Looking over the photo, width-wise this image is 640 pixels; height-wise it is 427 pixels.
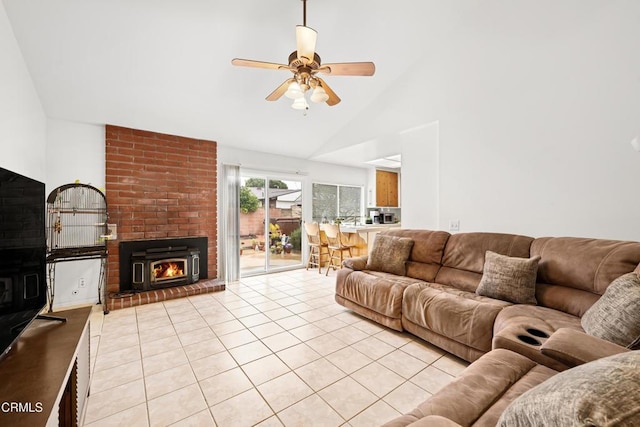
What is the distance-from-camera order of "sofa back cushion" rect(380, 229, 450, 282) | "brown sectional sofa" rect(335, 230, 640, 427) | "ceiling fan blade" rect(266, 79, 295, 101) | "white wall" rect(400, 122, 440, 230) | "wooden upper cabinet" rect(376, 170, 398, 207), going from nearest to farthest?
"brown sectional sofa" rect(335, 230, 640, 427)
"ceiling fan blade" rect(266, 79, 295, 101)
"sofa back cushion" rect(380, 229, 450, 282)
"white wall" rect(400, 122, 440, 230)
"wooden upper cabinet" rect(376, 170, 398, 207)

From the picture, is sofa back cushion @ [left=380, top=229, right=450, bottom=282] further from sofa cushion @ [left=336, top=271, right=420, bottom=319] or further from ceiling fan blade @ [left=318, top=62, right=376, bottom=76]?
ceiling fan blade @ [left=318, top=62, right=376, bottom=76]

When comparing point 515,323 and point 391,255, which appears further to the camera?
point 391,255

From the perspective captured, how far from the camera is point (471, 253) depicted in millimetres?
2787

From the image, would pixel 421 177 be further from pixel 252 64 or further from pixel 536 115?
pixel 252 64

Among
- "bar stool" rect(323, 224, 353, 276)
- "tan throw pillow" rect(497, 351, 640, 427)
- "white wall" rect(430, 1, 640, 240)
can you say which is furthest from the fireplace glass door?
"tan throw pillow" rect(497, 351, 640, 427)

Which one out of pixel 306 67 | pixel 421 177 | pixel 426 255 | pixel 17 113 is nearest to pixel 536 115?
pixel 421 177

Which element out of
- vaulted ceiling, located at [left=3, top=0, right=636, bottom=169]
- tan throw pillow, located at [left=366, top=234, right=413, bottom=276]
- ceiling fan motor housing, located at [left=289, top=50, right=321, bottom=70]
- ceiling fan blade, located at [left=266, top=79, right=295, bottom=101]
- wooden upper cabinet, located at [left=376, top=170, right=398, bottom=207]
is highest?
vaulted ceiling, located at [left=3, top=0, right=636, bottom=169]

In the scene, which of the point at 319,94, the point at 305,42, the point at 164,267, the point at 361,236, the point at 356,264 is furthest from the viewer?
the point at 361,236

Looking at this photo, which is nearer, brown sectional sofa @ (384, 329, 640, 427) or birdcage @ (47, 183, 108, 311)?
brown sectional sofa @ (384, 329, 640, 427)

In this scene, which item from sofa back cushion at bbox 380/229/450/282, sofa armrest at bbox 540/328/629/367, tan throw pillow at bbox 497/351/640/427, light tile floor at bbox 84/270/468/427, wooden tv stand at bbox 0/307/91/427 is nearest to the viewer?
tan throw pillow at bbox 497/351/640/427

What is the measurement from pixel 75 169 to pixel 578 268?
5.55 m

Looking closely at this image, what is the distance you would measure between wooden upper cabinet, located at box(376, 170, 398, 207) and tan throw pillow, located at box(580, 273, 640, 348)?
4.83 meters

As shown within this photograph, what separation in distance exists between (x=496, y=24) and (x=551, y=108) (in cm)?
112

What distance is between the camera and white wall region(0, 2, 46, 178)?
197 centimetres
